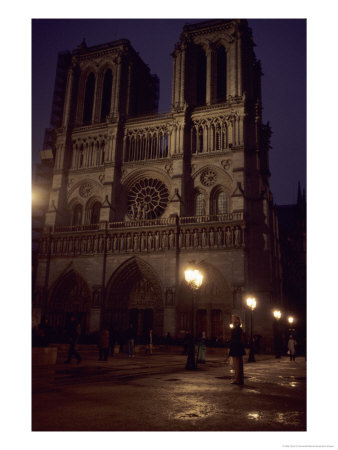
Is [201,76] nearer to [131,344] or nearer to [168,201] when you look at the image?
[168,201]

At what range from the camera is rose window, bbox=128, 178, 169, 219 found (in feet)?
108

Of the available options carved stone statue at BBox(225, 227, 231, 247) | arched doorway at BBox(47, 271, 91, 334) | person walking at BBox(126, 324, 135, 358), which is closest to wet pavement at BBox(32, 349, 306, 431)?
person walking at BBox(126, 324, 135, 358)

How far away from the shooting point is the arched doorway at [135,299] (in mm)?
30453

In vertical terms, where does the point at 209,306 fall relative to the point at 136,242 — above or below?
below

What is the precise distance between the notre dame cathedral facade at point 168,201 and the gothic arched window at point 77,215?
3.5 inches

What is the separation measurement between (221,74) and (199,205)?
12243mm

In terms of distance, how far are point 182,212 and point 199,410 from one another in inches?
971

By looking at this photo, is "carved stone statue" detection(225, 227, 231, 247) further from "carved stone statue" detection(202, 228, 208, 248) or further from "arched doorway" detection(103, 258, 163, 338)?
"arched doorway" detection(103, 258, 163, 338)

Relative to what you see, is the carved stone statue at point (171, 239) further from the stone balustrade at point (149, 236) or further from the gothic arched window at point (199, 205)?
the gothic arched window at point (199, 205)

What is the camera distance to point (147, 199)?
33.4 metres

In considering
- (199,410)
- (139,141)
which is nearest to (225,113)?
(139,141)

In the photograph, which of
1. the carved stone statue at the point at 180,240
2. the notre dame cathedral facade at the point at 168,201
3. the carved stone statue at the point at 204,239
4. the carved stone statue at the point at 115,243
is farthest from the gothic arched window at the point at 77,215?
the carved stone statue at the point at 204,239

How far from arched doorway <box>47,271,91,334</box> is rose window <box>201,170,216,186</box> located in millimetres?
12667

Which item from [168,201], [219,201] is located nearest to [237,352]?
[219,201]
